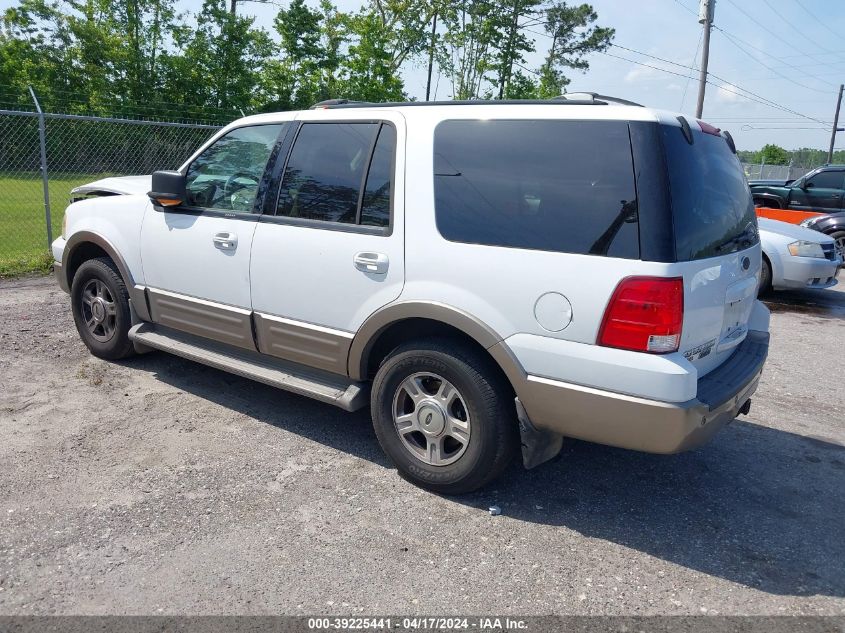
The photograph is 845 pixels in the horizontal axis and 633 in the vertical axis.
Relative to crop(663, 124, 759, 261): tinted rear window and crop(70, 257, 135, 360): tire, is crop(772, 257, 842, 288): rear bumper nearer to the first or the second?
crop(663, 124, 759, 261): tinted rear window

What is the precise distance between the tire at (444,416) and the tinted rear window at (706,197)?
113 cm

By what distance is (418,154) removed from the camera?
144 inches

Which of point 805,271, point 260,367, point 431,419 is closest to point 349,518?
point 431,419

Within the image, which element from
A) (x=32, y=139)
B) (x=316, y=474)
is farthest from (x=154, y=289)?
(x=32, y=139)

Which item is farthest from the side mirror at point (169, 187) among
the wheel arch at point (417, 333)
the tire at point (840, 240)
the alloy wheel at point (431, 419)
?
the tire at point (840, 240)

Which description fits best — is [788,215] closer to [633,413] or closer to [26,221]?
[633,413]

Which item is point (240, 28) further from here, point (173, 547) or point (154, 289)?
point (173, 547)

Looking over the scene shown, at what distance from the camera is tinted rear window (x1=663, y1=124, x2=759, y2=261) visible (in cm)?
306

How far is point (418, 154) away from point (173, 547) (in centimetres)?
228

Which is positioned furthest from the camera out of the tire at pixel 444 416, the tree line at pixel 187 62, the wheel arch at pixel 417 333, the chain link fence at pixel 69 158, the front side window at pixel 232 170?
the tree line at pixel 187 62

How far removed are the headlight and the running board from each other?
298 inches

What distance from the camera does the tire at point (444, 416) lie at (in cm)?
345

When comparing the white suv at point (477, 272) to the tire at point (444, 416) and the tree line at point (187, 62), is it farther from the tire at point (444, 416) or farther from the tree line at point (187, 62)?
the tree line at point (187, 62)

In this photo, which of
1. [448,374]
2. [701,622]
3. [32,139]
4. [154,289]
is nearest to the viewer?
[701,622]
